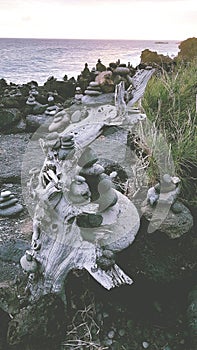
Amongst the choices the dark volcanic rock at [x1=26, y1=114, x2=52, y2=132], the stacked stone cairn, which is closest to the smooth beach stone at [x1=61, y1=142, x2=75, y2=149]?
the stacked stone cairn

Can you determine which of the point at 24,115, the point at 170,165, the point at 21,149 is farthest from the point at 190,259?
the point at 24,115

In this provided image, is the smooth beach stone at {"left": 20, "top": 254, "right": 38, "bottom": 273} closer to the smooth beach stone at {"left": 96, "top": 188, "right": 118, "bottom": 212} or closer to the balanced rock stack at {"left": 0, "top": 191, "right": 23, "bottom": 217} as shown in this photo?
the smooth beach stone at {"left": 96, "top": 188, "right": 118, "bottom": 212}

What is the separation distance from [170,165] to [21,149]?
184 centimetres

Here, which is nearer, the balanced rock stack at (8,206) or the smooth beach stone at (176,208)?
the smooth beach stone at (176,208)

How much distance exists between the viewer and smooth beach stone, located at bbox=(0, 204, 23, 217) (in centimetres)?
236

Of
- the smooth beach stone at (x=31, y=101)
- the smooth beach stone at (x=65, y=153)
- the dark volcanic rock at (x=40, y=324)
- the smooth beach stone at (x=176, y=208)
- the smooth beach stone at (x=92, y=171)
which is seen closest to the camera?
the dark volcanic rock at (x=40, y=324)

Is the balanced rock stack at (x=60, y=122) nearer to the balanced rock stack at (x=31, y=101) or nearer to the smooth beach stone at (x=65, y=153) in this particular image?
the smooth beach stone at (x=65, y=153)

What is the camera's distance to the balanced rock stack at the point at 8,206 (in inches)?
93.2

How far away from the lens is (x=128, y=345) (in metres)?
1.61

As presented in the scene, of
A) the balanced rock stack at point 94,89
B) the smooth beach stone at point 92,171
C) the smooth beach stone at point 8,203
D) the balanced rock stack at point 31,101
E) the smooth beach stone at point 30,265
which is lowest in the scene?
the smooth beach stone at point 8,203

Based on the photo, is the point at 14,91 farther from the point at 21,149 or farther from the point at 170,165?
the point at 170,165

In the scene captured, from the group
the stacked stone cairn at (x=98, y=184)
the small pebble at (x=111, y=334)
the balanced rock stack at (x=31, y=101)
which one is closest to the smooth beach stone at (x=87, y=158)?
the stacked stone cairn at (x=98, y=184)

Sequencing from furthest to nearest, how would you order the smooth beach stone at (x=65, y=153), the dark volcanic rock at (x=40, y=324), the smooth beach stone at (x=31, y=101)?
1. the smooth beach stone at (x=31, y=101)
2. the smooth beach stone at (x=65, y=153)
3. the dark volcanic rock at (x=40, y=324)

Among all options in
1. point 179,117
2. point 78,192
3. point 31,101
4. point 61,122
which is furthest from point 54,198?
point 31,101
